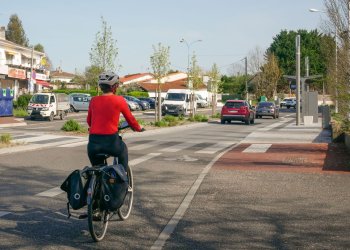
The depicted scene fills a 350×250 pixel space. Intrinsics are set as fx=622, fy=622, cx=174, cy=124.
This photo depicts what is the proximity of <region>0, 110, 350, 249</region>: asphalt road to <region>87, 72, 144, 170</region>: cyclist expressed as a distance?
897 millimetres

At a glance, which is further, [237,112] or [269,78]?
[269,78]

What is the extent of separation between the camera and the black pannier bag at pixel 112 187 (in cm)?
657

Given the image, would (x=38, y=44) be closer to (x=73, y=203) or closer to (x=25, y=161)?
(x=25, y=161)

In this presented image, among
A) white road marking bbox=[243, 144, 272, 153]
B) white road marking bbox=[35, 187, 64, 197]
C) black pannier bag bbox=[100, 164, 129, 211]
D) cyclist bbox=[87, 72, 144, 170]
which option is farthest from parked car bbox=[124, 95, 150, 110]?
black pannier bag bbox=[100, 164, 129, 211]

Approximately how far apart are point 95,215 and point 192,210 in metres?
2.17

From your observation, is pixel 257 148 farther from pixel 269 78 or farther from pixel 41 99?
pixel 269 78

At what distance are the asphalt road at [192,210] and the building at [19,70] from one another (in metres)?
49.2

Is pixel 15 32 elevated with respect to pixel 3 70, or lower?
elevated

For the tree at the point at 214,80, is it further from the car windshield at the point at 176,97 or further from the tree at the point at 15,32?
the tree at the point at 15,32

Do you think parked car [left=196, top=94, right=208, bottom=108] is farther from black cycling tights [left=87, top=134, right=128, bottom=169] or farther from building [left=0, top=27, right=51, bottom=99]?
black cycling tights [left=87, top=134, right=128, bottom=169]

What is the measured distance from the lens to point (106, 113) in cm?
698

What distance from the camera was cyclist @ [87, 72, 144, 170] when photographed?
6906 millimetres

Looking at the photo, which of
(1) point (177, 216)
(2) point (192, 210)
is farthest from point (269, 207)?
(1) point (177, 216)

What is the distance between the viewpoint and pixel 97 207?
21.6ft
